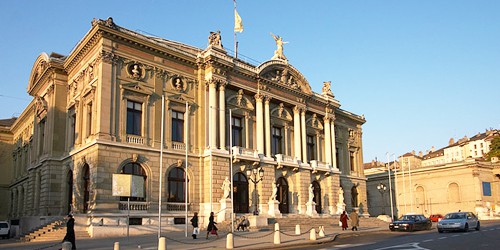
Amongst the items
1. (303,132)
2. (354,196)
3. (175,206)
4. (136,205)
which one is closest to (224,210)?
(175,206)

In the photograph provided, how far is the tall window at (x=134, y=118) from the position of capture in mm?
33812

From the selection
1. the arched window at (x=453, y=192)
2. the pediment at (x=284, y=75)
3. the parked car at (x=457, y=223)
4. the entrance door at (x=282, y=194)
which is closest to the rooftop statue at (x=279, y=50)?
the pediment at (x=284, y=75)

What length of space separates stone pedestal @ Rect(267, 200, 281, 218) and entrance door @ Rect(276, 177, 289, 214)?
281 cm

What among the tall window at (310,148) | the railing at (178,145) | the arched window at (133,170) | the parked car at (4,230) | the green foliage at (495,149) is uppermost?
the green foliage at (495,149)

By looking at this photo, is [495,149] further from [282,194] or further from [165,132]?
[165,132]

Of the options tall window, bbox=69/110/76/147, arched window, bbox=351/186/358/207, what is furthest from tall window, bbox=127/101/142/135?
arched window, bbox=351/186/358/207

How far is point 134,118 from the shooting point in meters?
→ 34.2

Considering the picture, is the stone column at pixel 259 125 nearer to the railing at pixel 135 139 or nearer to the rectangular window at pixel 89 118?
the railing at pixel 135 139

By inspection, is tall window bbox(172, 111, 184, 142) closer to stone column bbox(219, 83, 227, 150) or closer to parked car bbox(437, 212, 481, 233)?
stone column bbox(219, 83, 227, 150)

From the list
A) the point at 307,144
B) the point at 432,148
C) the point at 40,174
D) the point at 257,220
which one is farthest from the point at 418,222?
the point at 432,148

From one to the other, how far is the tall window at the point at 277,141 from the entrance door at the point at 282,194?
3016 mm

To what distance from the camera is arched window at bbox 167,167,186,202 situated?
35.0m

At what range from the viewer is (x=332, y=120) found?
51594mm

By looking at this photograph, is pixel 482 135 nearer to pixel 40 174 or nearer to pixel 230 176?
pixel 230 176
